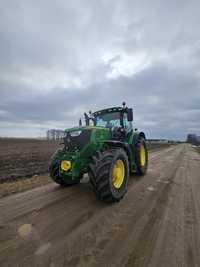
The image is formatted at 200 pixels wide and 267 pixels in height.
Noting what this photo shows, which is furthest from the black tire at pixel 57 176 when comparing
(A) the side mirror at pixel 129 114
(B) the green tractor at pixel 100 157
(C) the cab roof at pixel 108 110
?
(A) the side mirror at pixel 129 114

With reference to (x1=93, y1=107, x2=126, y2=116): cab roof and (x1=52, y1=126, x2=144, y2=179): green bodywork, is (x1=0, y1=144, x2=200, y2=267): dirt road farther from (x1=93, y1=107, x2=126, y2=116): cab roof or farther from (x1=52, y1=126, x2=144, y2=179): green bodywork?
(x1=93, y1=107, x2=126, y2=116): cab roof

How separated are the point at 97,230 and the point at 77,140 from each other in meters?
2.54

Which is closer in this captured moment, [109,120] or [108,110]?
[109,120]

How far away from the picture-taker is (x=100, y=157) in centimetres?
416

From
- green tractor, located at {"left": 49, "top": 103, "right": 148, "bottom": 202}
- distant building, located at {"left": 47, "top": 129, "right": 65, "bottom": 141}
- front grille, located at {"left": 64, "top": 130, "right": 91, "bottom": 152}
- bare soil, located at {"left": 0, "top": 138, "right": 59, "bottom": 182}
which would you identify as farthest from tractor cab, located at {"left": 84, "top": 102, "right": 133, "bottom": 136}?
distant building, located at {"left": 47, "top": 129, "right": 65, "bottom": 141}

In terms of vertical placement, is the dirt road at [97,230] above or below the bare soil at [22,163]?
below

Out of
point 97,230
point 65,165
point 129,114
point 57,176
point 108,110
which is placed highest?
point 108,110

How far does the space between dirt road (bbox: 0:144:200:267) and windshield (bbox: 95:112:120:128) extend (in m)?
2.60

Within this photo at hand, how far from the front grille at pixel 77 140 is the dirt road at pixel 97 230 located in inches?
49.1

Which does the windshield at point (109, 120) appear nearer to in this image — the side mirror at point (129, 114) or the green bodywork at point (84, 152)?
the side mirror at point (129, 114)

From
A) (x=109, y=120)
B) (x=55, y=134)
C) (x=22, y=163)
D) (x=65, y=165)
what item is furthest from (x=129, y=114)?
(x=55, y=134)

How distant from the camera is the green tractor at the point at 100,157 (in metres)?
3.99

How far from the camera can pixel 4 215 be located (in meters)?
3.48

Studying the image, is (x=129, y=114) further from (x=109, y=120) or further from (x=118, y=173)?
(x=118, y=173)
